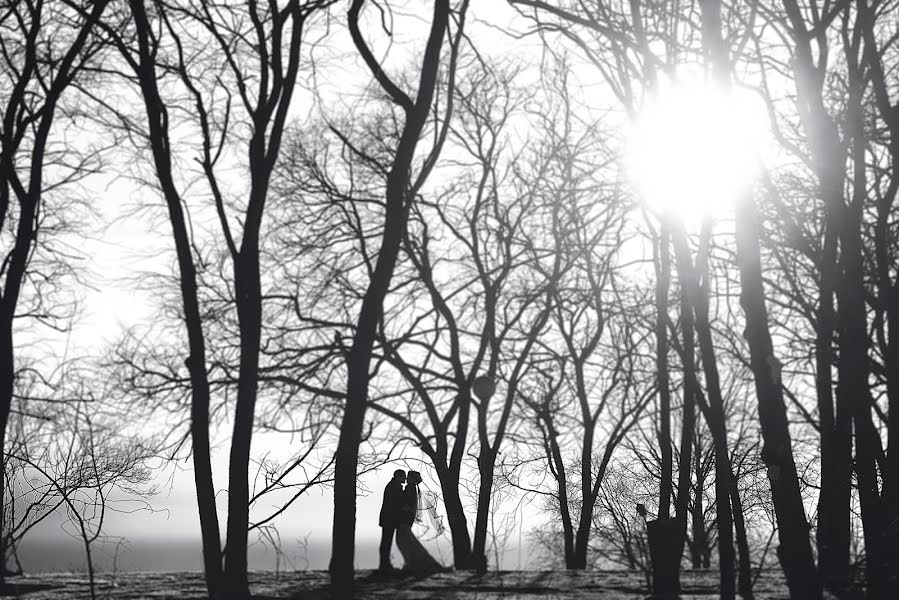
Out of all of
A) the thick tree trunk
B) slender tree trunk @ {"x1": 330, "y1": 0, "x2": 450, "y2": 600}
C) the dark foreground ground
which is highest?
slender tree trunk @ {"x1": 330, "y1": 0, "x2": 450, "y2": 600}

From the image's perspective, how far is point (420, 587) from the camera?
1095 centimetres

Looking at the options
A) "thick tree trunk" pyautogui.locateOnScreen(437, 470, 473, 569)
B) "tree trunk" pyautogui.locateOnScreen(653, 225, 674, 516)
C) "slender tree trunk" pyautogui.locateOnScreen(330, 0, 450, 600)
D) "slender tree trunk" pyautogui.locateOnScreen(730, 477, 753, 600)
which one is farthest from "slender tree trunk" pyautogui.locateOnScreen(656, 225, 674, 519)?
"thick tree trunk" pyautogui.locateOnScreen(437, 470, 473, 569)

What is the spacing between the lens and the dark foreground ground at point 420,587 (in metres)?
9.59

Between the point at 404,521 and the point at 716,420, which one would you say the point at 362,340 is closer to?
the point at 716,420

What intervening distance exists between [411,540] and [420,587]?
331cm

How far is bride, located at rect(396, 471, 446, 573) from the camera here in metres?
14.0

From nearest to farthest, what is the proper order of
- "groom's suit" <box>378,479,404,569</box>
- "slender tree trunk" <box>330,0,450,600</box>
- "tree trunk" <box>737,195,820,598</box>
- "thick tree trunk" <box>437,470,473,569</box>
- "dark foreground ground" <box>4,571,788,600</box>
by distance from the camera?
"tree trunk" <box>737,195,820,598</box>, "slender tree trunk" <box>330,0,450,600</box>, "dark foreground ground" <box>4,571,788,600</box>, "groom's suit" <box>378,479,404,569</box>, "thick tree trunk" <box>437,470,473,569</box>

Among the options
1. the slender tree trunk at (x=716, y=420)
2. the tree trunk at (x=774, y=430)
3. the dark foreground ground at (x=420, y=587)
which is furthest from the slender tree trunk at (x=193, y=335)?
the tree trunk at (x=774, y=430)

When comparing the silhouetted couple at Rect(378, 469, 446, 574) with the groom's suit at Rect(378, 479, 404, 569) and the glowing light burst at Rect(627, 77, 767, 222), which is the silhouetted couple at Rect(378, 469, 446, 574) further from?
the glowing light burst at Rect(627, 77, 767, 222)

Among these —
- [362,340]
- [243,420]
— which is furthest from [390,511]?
[362,340]

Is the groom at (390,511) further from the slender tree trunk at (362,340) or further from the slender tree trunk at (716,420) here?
the slender tree trunk at (362,340)

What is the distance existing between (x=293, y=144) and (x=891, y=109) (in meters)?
13.7

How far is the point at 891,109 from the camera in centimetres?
948

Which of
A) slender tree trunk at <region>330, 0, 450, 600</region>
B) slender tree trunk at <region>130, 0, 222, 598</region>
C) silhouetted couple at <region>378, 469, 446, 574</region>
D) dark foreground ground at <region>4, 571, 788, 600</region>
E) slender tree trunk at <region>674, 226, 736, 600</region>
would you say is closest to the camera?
slender tree trunk at <region>330, 0, 450, 600</region>
